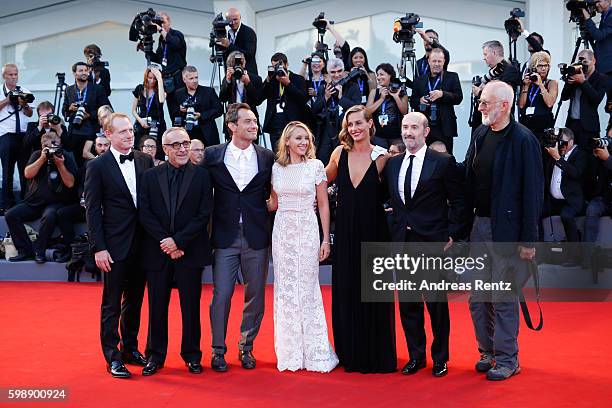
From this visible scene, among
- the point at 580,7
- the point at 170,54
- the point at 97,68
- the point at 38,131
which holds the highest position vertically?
the point at 580,7

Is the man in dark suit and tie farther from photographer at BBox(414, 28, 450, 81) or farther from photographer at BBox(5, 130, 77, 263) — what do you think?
photographer at BBox(5, 130, 77, 263)

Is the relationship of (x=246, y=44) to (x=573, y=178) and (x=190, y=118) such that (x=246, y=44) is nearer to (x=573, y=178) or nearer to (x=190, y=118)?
(x=190, y=118)

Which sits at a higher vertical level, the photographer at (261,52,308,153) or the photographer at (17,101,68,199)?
the photographer at (261,52,308,153)

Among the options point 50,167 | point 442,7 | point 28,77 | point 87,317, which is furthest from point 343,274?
point 28,77

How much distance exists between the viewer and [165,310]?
529 centimetres

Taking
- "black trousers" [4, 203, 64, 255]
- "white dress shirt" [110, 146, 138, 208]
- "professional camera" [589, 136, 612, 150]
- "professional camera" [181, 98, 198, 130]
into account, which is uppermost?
"professional camera" [181, 98, 198, 130]

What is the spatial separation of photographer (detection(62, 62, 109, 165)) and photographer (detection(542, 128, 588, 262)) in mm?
5262

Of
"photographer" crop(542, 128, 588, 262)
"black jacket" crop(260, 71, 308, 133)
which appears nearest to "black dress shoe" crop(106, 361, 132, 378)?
"black jacket" crop(260, 71, 308, 133)

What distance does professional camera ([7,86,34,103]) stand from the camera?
9875mm

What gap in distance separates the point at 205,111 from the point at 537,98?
355 cm

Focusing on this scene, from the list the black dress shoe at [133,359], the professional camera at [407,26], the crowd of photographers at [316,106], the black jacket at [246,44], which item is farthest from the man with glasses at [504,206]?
the black jacket at [246,44]

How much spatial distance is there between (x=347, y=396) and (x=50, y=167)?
564 cm

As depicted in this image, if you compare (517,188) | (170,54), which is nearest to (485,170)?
(517,188)

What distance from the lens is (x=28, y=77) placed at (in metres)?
13.2
